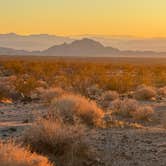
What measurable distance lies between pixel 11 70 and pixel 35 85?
26.5 meters

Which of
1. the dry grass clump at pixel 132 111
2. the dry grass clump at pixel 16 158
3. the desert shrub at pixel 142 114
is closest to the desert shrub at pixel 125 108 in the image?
the dry grass clump at pixel 132 111

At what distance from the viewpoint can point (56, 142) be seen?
12844 millimetres

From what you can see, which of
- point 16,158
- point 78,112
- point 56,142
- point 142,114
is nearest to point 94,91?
point 142,114

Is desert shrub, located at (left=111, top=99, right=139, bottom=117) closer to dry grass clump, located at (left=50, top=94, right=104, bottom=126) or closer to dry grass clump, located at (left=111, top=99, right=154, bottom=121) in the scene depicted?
dry grass clump, located at (left=111, top=99, right=154, bottom=121)

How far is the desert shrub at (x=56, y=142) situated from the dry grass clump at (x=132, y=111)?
28.2 feet

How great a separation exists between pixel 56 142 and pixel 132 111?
32.1ft

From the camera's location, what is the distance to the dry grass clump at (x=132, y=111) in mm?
21498

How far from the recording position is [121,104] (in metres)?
23.1

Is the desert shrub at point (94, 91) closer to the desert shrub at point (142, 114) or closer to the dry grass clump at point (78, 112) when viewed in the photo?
the desert shrub at point (142, 114)

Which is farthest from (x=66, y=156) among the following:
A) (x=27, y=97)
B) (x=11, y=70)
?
(x=11, y=70)

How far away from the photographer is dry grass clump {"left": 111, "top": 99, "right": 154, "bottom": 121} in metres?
21.5

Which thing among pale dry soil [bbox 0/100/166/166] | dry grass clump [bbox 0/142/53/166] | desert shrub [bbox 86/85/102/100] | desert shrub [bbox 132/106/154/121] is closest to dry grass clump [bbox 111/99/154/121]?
desert shrub [bbox 132/106/154/121]

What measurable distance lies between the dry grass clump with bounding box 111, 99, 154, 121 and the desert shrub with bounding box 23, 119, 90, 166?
338 inches

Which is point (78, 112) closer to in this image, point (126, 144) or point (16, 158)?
point (126, 144)
